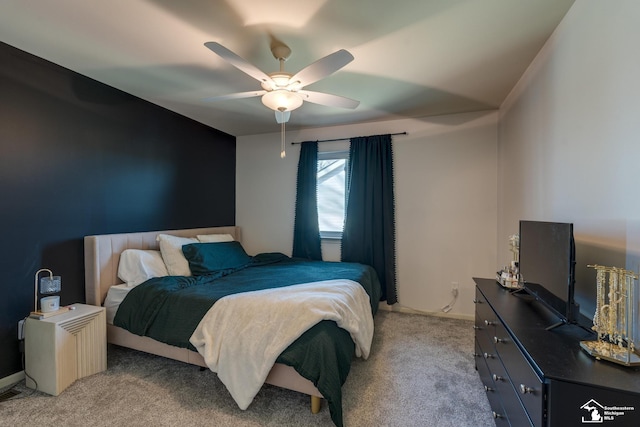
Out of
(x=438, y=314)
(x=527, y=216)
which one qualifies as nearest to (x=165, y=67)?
(x=527, y=216)

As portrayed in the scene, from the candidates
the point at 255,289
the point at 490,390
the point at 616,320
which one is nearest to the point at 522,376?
the point at 616,320

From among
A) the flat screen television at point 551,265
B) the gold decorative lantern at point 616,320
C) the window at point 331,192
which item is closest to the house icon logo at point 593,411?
the gold decorative lantern at point 616,320

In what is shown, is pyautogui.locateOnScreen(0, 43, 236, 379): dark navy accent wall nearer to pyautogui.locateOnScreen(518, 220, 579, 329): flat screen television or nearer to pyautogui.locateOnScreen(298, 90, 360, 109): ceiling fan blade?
pyautogui.locateOnScreen(298, 90, 360, 109): ceiling fan blade

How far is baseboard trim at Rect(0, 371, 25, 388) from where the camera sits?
199cm

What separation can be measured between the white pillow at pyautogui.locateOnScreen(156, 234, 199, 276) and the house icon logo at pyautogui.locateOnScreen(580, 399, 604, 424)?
2904mm

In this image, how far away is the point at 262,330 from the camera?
1795 millimetres

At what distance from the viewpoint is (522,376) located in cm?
116

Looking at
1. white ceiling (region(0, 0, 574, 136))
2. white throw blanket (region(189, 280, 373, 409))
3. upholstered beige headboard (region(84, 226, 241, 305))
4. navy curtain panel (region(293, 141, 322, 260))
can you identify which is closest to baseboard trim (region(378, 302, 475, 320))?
navy curtain panel (region(293, 141, 322, 260))

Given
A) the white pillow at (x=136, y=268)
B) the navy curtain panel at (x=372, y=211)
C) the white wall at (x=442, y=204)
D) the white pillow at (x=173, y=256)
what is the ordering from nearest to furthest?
the white pillow at (x=136, y=268) < the white pillow at (x=173, y=256) < the white wall at (x=442, y=204) < the navy curtain panel at (x=372, y=211)

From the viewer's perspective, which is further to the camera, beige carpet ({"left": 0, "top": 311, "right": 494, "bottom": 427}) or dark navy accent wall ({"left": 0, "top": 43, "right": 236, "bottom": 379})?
dark navy accent wall ({"left": 0, "top": 43, "right": 236, "bottom": 379})

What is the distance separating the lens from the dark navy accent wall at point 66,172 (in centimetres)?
205

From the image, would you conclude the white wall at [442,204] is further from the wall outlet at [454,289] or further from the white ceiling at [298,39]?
the white ceiling at [298,39]

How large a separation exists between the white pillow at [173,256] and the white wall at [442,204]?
1.84m

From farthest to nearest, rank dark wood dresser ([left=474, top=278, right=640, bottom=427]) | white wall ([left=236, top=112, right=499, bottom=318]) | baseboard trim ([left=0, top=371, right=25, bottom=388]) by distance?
white wall ([left=236, top=112, right=499, bottom=318])
baseboard trim ([left=0, top=371, right=25, bottom=388])
dark wood dresser ([left=474, top=278, right=640, bottom=427])
